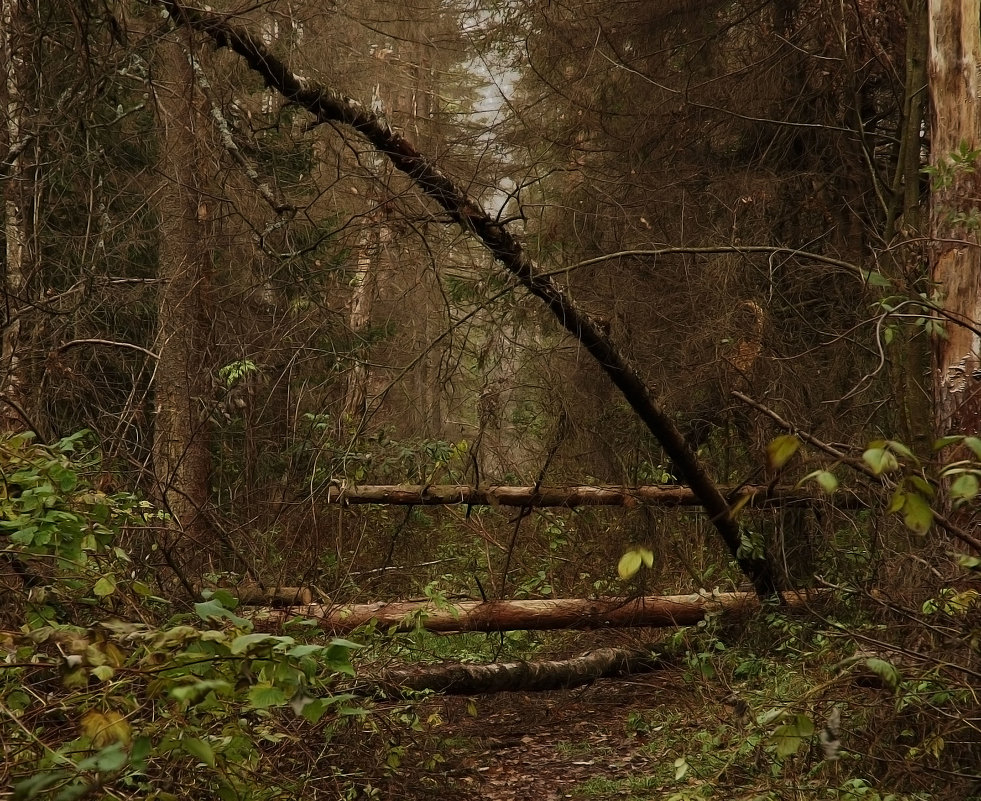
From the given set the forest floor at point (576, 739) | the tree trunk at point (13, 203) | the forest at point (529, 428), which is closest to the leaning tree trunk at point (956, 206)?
the forest at point (529, 428)

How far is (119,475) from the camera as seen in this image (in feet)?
18.2

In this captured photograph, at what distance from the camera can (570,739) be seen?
598 centimetres

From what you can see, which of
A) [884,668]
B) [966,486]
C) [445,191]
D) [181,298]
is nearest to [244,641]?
[966,486]

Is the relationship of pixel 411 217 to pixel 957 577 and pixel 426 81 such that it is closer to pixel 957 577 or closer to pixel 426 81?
pixel 957 577

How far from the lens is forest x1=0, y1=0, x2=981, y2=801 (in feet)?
11.6

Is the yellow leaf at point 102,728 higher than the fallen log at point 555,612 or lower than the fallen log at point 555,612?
higher

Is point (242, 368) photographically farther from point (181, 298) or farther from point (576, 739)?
point (576, 739)

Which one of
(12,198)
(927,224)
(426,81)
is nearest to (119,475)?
(12,198)

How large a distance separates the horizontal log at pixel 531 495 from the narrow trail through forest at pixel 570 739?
145 centimetres

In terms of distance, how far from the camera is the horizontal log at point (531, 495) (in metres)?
6.91

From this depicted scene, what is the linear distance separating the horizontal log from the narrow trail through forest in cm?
145

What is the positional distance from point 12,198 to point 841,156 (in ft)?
25.3

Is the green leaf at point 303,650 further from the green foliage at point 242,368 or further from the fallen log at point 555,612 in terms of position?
the green foliage at point 242,368

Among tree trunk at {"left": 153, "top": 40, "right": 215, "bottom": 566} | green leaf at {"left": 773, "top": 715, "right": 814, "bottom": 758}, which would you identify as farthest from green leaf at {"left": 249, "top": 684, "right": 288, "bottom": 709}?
tree trunk at {"left": 153, "top": 40, "right": 215, "bottom": 566}
